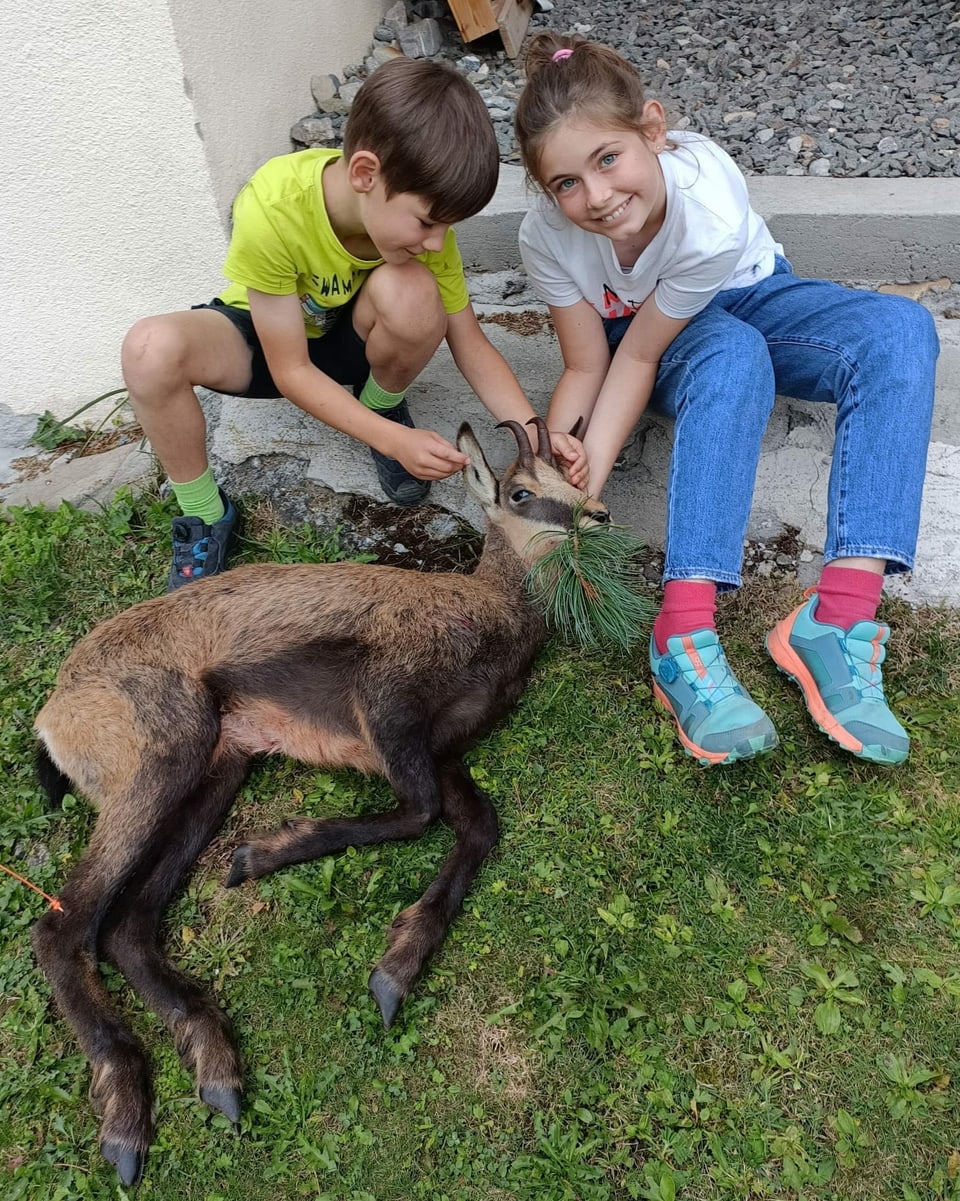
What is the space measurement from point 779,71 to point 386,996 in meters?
5.44

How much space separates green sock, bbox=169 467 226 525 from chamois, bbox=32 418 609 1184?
511mm

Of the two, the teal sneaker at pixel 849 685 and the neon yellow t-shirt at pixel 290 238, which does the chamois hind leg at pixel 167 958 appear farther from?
the teal sneaker at pixel 849 685

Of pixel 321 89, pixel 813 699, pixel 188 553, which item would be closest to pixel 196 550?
pixel 188 553

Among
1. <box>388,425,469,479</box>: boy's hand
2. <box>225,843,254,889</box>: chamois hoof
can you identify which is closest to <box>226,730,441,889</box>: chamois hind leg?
<box>225,843,254,889</box>: chamois hoof

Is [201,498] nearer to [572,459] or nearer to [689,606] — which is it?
[572,459]

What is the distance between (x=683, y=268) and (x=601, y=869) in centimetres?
196

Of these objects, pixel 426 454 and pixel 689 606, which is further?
pixel 426 454

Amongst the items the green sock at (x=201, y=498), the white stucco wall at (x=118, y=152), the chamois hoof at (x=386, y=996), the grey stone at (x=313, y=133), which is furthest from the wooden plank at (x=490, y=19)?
the chamois hoof at (x=386, y=996)

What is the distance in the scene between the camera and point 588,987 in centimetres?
238

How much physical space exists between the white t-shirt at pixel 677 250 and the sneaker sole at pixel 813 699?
115 cm

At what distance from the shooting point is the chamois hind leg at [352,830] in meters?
2.67

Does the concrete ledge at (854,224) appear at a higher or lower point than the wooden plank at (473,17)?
lower

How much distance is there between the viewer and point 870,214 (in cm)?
407

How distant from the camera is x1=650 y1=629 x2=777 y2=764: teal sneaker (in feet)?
8.77
